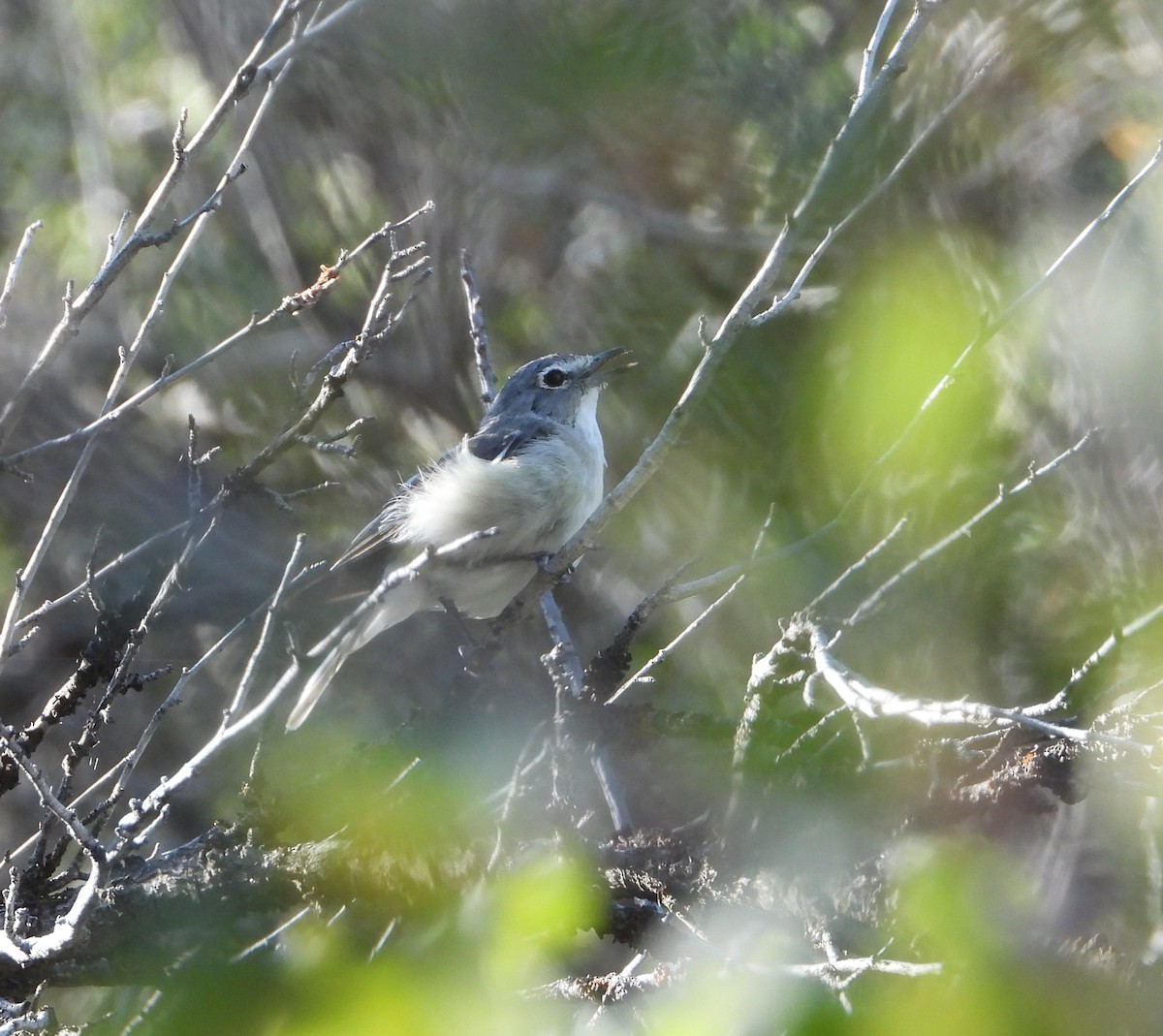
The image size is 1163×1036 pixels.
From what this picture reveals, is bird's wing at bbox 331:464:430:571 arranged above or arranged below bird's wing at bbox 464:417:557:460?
below

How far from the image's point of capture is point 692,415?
138 inches

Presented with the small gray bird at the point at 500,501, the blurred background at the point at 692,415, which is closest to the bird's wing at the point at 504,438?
the small gray bird at the point at 500,501

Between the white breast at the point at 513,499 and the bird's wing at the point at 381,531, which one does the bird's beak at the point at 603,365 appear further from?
the bird's wing at the point at 381,531

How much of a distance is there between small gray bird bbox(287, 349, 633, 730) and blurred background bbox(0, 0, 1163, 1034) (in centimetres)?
24

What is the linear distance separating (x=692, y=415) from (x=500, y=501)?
1193 millimetres

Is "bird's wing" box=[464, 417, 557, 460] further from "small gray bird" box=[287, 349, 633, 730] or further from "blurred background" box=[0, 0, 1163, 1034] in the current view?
"blurred background" box=[0, 0, 1163, 1034]

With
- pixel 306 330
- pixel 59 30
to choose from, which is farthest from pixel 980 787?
pixel 59 30

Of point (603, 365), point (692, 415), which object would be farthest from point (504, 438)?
point (692, 415)

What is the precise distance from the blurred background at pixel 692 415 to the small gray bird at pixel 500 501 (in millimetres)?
237

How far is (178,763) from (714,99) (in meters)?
3.52

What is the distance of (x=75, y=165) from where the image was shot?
20.9 ft

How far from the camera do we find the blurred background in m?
2.46

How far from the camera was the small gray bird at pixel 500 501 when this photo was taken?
4.51 m

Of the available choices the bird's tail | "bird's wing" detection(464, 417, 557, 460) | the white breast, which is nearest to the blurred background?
the bird's tail
